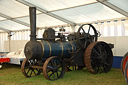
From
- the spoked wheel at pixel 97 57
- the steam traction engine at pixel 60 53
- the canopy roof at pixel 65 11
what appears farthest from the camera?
the canopy roof at pixel 65 11

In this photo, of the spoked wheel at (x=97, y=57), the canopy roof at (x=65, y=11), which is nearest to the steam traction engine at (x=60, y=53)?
the spoked wheel at (x=97, y=57)

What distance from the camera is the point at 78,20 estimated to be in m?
9.01

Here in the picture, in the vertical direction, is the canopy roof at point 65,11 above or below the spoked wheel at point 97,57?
above

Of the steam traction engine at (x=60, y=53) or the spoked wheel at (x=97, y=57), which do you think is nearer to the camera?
the steam traction engine at (x=60, y=53)

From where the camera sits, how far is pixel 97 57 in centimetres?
579

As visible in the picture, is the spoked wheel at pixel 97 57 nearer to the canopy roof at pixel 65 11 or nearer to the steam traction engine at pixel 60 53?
the steam traction engine at pixel 60 53

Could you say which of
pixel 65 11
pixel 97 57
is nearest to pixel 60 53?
pixel 97 57

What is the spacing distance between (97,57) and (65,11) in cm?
314

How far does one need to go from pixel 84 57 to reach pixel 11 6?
479 centimetres

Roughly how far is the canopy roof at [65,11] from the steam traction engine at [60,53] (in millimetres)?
1469

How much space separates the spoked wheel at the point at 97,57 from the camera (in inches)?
218

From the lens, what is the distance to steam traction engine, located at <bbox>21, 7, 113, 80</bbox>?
4.94m

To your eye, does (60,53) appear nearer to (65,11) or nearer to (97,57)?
→ (97,57)

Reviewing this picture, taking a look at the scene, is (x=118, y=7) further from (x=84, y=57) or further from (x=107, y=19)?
(x=84, y=57)
